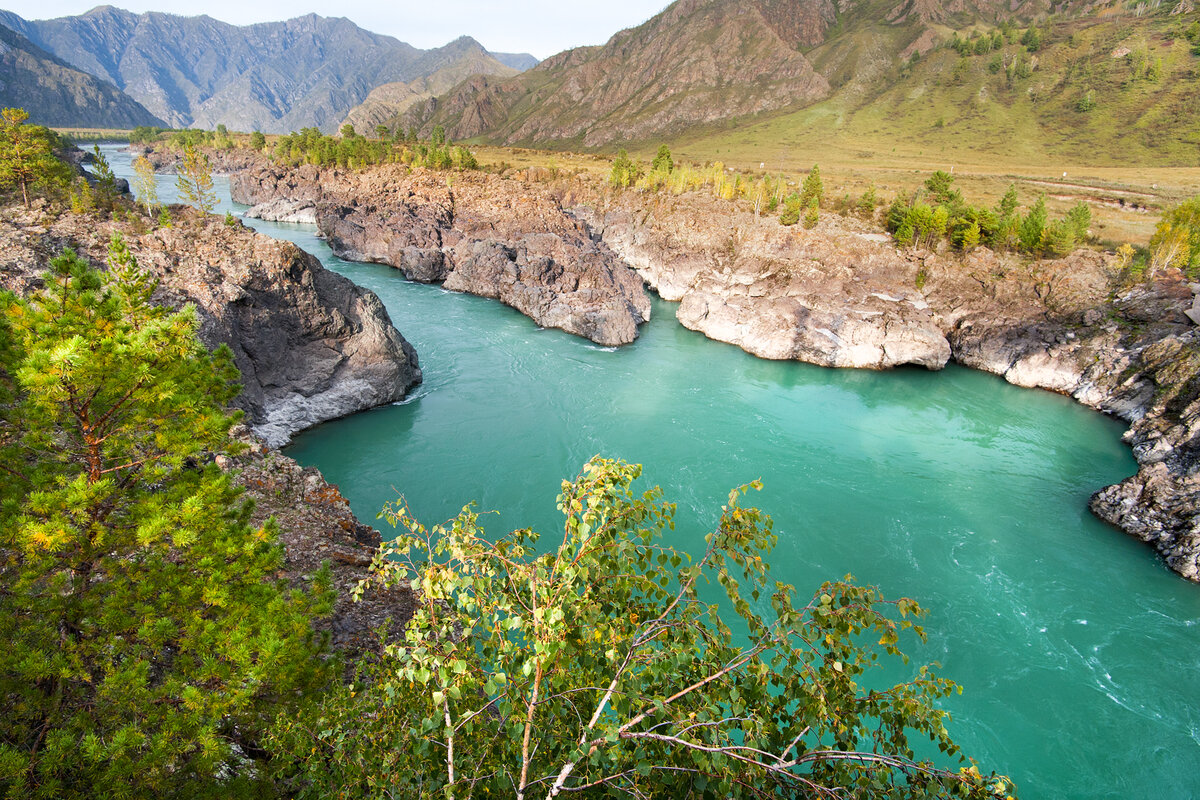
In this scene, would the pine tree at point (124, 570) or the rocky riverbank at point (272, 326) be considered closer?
the pine tree at point (124, 570)

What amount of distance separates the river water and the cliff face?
1.78 metres

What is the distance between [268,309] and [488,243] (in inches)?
1045

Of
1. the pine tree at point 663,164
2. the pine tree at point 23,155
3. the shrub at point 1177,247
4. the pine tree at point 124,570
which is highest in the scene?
the pine tree at point 663,164

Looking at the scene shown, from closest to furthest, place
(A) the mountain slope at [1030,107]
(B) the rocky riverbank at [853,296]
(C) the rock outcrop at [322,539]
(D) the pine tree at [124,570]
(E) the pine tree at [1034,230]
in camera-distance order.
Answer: (D) the pine tree at [124,570] → (C) the rock outcrop at [322,539] → (B) the rocky riverbank at [853,296] → (E) the pine tree at [1034,230] → (A) the mountain slope at [1030,107]

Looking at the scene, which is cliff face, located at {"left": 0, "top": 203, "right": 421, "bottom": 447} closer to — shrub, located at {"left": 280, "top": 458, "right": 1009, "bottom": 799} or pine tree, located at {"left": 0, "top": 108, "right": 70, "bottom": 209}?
pine tree, located at {"left": 0, "top": 108, "right": 70, "bottom": 209}

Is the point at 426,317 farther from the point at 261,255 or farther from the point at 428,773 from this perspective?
the point at 428,773

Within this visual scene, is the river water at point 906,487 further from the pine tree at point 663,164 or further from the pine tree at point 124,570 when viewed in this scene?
the pine tree at point 663,164

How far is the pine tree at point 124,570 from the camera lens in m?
5.67

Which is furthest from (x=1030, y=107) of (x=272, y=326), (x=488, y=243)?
(x=272, y=326)

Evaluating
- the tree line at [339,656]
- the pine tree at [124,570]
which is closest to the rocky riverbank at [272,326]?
the pine tree at [124,570]

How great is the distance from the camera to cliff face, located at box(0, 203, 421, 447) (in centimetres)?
2062

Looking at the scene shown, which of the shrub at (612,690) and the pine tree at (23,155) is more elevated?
the pine tree at (23,155)

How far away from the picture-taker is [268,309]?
2372 centimetres

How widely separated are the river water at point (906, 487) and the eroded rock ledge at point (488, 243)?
3.96m
